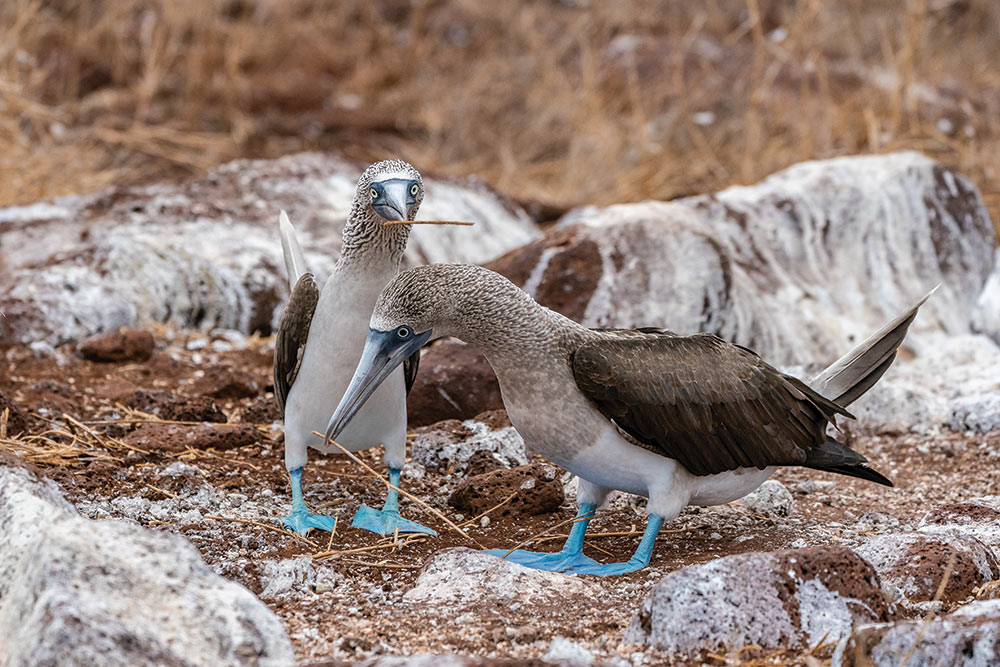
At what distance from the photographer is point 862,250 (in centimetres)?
644

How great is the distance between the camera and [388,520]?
3797 mm

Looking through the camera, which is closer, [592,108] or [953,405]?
[953,405]

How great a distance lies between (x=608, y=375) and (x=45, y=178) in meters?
5.16

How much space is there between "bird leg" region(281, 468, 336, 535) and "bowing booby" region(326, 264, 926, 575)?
0.44 metres

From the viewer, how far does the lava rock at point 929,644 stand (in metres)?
2.35

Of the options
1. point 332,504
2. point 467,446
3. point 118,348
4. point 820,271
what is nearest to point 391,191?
point 332,504

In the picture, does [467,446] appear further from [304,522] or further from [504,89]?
[504,89]

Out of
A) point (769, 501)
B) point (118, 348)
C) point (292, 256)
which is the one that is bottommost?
point (118, 348)

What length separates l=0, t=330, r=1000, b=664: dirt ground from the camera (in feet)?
9.39

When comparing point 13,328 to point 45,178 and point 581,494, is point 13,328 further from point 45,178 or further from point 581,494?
point 581,494

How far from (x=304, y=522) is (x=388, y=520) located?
0.86ft

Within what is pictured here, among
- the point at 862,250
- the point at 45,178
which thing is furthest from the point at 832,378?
the point at 45,178

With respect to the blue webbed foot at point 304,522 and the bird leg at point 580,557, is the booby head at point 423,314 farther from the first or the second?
the bird leg at point 580,557

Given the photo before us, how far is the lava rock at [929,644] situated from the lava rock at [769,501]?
155 cm
